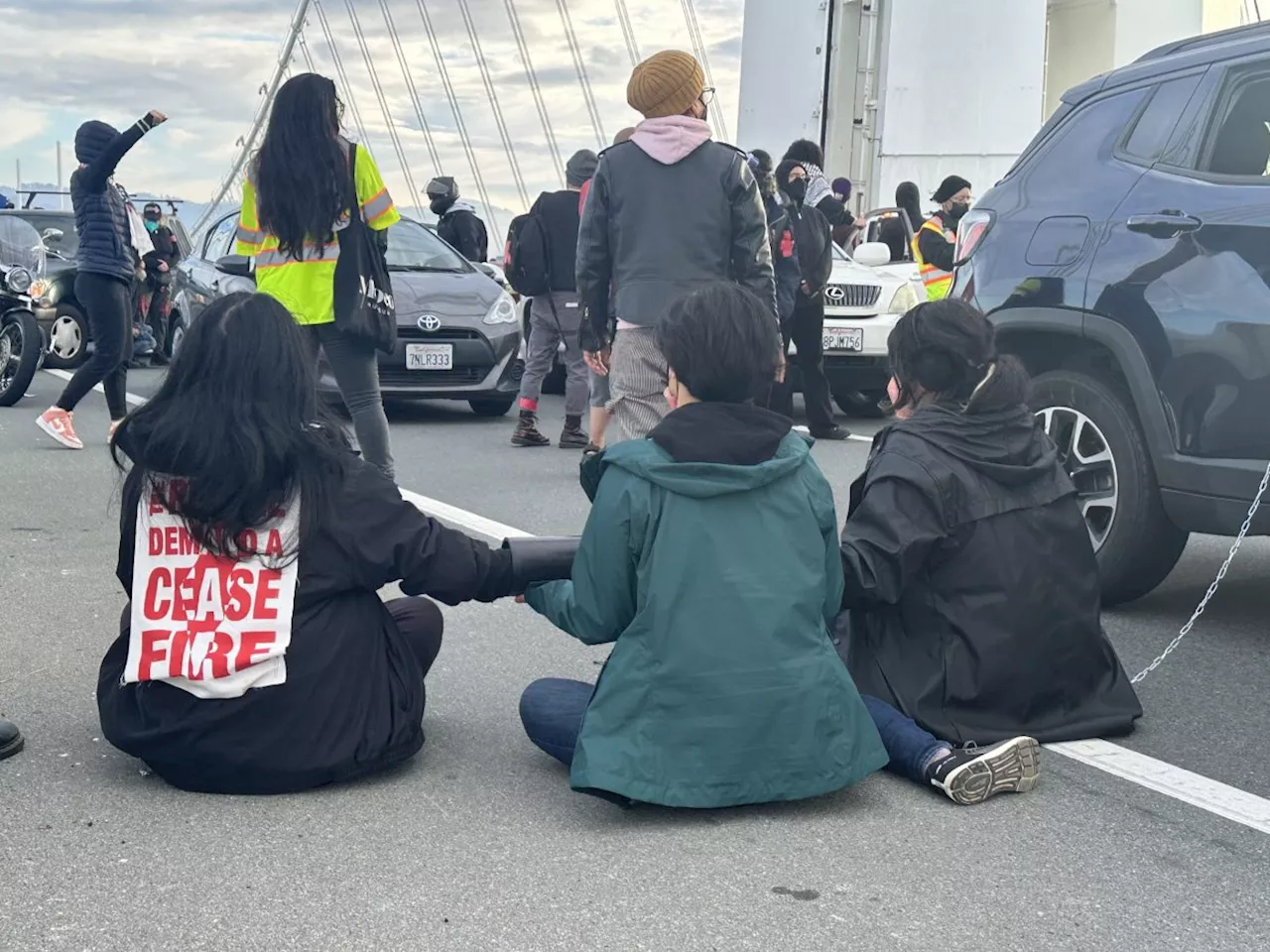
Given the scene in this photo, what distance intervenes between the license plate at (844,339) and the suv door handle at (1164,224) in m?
5.99

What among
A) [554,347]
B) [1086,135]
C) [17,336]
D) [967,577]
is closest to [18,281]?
[17,336]

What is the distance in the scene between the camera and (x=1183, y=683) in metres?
4.83

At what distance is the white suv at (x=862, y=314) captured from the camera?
11344 millimetres

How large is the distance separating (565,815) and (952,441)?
1279 millimetres

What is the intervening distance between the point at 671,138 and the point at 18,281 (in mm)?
8259

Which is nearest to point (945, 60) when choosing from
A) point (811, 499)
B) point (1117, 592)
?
point (1117, 592)

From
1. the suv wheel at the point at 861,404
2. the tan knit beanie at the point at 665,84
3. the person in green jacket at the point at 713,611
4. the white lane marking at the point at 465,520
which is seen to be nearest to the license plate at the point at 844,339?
the suv wheel at the point at 861,404

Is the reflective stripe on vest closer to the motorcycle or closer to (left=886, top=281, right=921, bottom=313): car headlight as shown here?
(left=886, top=281, right=921, bottom=313): car headlight

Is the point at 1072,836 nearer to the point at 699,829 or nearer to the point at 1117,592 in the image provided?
the point at 699,829

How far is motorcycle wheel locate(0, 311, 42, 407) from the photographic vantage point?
11961mm

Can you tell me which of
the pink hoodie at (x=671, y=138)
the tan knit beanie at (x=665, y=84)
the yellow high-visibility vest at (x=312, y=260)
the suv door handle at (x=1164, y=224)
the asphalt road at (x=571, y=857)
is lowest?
the asphalt road at (x=571, y=857)

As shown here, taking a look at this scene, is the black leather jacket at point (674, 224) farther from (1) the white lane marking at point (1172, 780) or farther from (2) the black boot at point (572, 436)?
(2) the black boot at point (572, 436)

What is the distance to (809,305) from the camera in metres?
10.2

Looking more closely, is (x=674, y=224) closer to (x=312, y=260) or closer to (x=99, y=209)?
(x=312, y=260)
